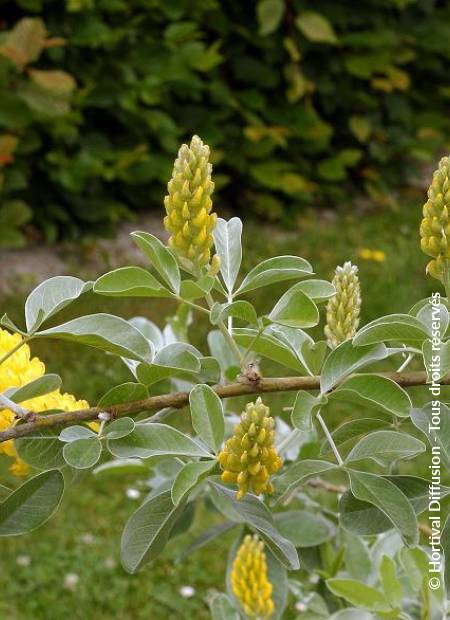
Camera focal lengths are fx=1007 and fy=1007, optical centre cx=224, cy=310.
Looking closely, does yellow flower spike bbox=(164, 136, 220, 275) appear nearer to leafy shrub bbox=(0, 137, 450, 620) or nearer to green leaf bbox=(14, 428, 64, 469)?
leafy shrub bbox=(0, 137, 450, 620)

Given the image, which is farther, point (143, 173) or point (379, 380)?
point (143, 173)

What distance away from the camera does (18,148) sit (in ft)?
13.9

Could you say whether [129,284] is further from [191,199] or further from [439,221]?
[439,221]

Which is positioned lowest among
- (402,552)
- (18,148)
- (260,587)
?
(18,148)

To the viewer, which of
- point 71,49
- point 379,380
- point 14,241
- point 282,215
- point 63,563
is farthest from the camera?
point 282,215

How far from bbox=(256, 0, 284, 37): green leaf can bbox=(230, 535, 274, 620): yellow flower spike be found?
12.8 feet

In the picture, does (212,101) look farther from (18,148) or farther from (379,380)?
(379,380)

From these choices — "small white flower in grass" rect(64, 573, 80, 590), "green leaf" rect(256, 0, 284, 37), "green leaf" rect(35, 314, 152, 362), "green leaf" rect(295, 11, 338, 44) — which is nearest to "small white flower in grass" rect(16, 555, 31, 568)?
"small white flower in grass" rect(64, 573, 80, 590)

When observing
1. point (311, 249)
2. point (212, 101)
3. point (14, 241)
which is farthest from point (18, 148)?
point (311, 249)

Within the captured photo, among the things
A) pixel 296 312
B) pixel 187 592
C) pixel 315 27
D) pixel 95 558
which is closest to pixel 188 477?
pixel 296 312

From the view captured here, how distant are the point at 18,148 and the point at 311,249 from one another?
159cm

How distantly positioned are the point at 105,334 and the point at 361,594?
569 millimetres

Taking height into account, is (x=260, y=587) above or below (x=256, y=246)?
above

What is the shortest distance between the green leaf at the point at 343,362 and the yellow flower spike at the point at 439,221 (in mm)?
89
